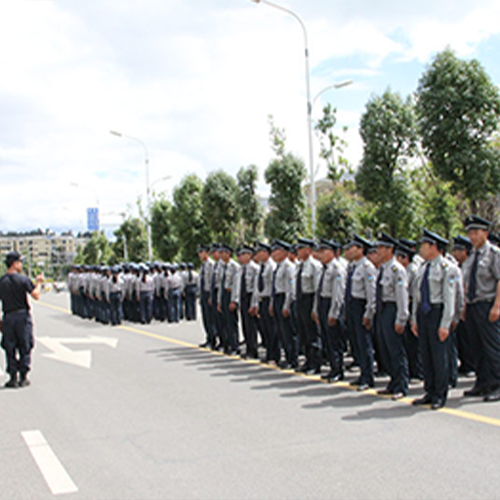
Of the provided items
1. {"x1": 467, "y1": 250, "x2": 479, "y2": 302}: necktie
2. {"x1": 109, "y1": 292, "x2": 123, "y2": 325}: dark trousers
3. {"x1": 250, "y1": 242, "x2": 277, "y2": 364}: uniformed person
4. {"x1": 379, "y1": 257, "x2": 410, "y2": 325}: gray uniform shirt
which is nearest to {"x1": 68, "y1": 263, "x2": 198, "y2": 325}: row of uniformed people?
{"x1": 109, "y1": 292, "x2": 123, "y2": 325}: dark trousers

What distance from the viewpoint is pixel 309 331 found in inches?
368

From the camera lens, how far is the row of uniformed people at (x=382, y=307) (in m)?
6.84

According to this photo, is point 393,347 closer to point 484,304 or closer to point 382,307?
point 382,307

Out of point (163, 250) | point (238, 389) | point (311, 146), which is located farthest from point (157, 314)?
point (163, 250)

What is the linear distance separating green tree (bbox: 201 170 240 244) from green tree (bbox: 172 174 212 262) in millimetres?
3490

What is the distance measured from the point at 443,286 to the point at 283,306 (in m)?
3.62

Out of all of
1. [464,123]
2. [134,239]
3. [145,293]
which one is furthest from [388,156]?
[134,239]

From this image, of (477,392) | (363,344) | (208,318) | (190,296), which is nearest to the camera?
(477,392)

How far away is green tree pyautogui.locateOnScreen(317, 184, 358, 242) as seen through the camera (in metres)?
20.4

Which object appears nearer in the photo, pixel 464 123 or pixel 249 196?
pixel 464 123

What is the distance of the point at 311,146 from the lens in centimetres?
2116

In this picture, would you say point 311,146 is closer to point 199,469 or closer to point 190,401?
point 190,401

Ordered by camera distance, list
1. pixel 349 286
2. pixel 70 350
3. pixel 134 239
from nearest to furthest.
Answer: pixel 349 286 → pixel 70 350 → pixel 134 239

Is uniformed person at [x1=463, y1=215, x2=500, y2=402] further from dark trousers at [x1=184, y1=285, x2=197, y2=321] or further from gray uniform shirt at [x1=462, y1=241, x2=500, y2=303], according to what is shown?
dark trousers at [x1=184, y1=285, x2=197, y2=321]
